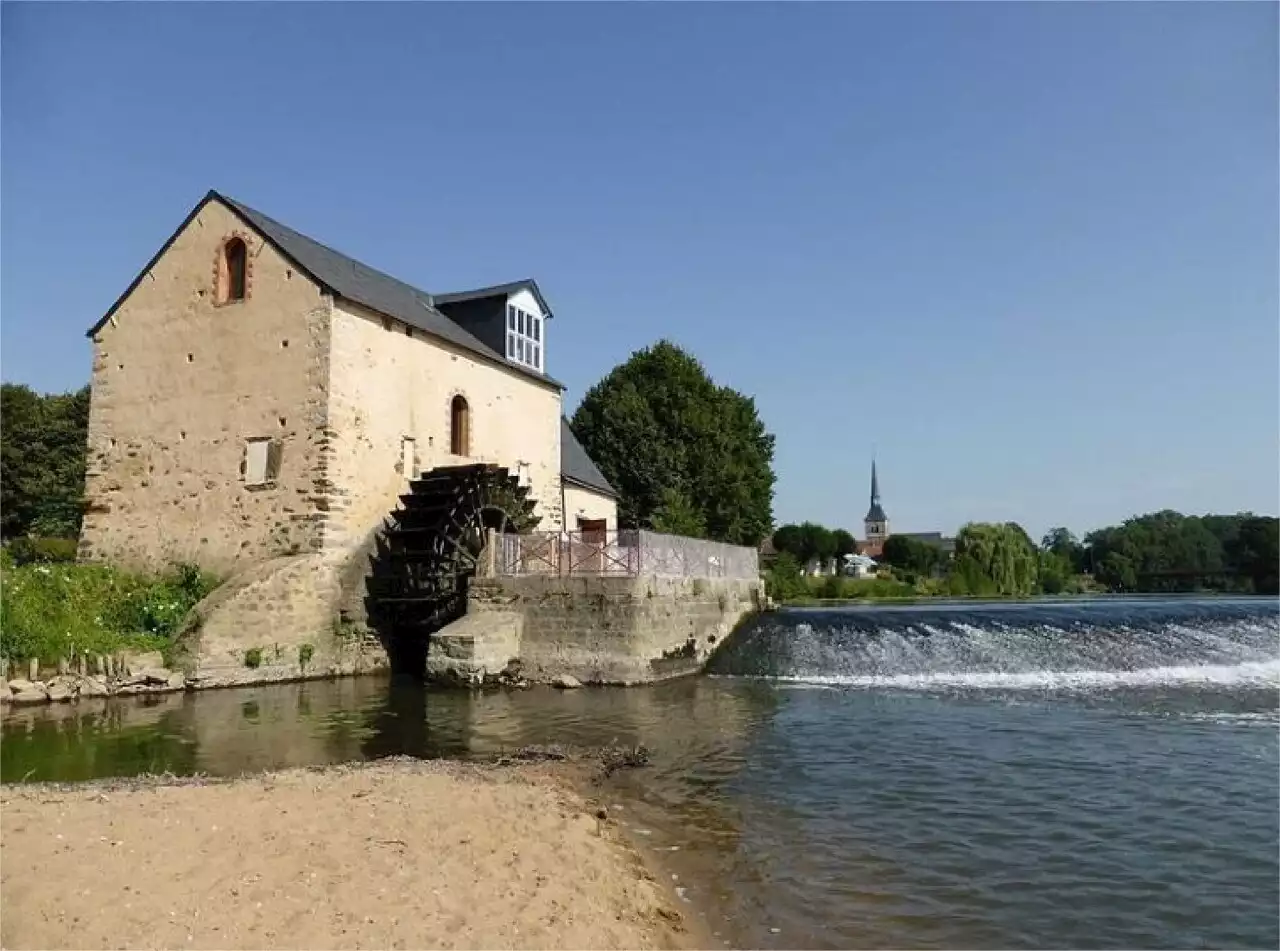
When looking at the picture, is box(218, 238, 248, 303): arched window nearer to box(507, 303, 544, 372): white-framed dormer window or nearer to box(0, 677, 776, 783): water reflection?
box(507, 303, 544, 372): white-framed dormer window

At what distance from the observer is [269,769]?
25.3ft

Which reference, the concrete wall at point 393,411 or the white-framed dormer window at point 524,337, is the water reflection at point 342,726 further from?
the white-framed dormer window at point 524,337

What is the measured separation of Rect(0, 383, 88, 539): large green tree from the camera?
30281mm

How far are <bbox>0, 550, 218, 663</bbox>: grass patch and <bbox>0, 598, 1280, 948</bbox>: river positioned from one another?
1446 mm

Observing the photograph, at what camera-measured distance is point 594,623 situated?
47.9ft

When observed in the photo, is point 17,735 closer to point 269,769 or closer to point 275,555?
point 269,769

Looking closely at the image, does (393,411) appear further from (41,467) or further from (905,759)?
(41,467)

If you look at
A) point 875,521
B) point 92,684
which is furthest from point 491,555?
point 875,521

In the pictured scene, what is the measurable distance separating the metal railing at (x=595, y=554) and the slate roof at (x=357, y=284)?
5.80 metres

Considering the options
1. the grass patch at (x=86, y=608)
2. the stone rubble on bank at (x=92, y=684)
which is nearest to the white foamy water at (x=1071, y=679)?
the stone rubble on bank at (x=92, y=684)

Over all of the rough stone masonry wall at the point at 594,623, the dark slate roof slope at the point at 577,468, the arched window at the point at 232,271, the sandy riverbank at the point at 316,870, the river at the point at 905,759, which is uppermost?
the arched window at the point at 232,271

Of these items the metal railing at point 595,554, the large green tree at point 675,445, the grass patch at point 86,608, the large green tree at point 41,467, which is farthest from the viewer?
the large green tree at point 675,445

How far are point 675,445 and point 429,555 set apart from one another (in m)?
19.0

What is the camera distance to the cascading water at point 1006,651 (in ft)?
47.9
